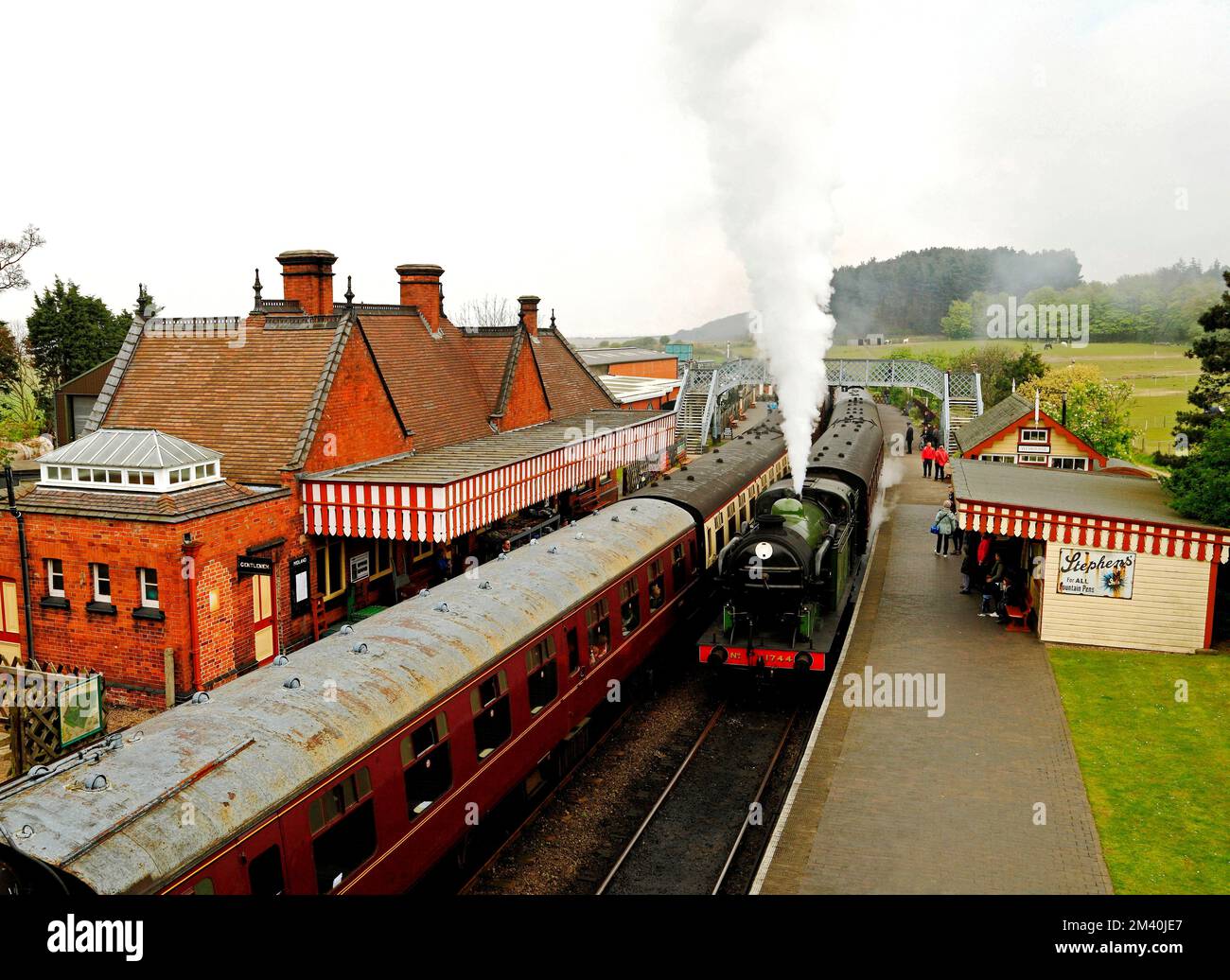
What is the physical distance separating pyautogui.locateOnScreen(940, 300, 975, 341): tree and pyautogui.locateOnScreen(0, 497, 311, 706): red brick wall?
108 m

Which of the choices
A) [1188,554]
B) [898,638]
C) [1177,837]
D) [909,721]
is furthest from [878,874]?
[1188,554]

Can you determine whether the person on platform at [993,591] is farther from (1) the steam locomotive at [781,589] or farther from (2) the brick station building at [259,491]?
(2) the brick station building at [259,491]

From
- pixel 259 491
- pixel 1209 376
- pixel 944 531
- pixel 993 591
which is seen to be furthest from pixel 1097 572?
Answer: pixel 259 491

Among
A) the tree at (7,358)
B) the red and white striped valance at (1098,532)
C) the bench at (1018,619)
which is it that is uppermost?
the tree at (7,358)

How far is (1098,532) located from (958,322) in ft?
341

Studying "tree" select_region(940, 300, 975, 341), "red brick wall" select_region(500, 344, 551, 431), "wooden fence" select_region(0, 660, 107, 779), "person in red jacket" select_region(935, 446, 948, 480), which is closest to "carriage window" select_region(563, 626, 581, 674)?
"wooden fence" select_region(0, 660, 107, 779)

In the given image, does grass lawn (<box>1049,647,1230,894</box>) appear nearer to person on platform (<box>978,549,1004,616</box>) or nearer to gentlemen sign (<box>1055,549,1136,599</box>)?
gentlemen sign (<box>1055,549,1136,599</box>)

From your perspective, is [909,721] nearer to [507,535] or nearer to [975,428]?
[507,535]

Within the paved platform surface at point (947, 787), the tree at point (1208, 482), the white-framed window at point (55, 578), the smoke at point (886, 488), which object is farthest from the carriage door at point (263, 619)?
the tree at point (1208, 482)

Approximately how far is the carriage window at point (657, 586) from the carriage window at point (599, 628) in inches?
88.4

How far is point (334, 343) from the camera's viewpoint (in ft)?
69.9

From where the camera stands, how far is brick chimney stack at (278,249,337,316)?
83.6ft

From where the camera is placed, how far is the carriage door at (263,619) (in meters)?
18.2
